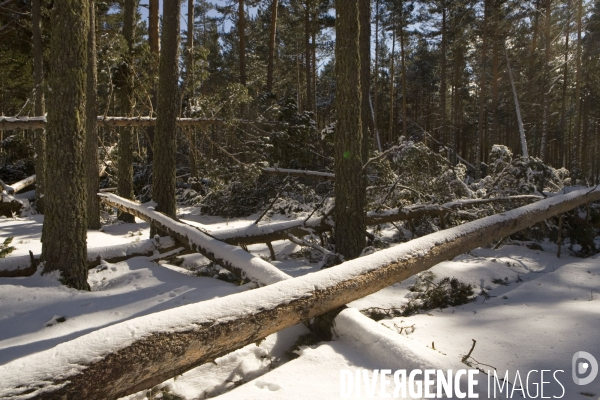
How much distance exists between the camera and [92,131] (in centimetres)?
859

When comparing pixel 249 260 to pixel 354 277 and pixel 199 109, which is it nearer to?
pixel 354 277

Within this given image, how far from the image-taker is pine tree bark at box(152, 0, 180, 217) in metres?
6.61

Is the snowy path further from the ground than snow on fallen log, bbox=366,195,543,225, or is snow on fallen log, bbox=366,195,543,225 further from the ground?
snow on fallen log, bbox=366,195,543,225

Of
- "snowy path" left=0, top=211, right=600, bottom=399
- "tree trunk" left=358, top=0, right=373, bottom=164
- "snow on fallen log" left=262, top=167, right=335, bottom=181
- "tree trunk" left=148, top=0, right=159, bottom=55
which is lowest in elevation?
"snowy path" left=0, top=211, right=600, bottom=399

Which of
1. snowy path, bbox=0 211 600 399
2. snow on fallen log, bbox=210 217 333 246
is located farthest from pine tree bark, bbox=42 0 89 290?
snow on fallen log, bbox=210 217 333 246

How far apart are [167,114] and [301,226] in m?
3.03

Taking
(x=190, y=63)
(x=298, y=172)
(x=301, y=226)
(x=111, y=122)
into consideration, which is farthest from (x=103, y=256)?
(x=190, y=63)

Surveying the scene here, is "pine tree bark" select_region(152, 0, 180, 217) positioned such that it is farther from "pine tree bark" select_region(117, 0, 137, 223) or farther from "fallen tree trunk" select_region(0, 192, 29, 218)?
"fallen tree trunk" select_region(0, 192, 29, 218)

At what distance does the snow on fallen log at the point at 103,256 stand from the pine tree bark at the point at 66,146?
59 centimetres

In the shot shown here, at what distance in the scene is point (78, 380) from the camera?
1936 mm

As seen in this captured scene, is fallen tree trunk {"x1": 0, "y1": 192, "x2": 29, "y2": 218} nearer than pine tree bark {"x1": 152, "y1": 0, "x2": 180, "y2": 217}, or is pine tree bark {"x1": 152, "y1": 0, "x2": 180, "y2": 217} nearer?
pine tree bark {"x1": 152, "y1": 0, "x2": 180, "y2": 217}

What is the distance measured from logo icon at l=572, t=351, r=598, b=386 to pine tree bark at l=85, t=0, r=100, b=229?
8.43 m

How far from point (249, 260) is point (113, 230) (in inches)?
240

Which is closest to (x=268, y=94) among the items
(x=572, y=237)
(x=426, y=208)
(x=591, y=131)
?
(x=426, y=208)
